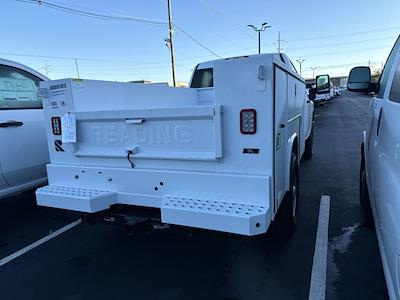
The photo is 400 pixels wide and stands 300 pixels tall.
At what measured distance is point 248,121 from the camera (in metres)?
2.56

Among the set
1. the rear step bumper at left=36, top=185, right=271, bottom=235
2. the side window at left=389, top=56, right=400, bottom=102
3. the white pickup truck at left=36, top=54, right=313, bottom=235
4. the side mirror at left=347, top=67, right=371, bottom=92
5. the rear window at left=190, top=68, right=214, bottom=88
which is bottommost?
the rear step bumper at left=36, top=185, right=271, bottom=235

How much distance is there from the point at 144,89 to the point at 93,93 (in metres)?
1.01

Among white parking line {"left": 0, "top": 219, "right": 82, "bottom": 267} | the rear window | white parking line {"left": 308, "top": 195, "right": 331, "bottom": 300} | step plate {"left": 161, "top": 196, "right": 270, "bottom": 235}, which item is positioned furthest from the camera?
the rear window

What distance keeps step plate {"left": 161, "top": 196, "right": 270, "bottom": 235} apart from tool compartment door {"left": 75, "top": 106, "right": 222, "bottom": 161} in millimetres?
388

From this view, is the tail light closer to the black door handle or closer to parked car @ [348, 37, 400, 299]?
the black door handle

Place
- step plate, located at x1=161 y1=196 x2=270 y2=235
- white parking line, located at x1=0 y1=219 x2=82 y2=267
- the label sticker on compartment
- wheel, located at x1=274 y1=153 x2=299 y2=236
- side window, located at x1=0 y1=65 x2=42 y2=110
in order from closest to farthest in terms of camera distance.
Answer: step plate, located at x1=161 y1=196 x2=270 y2=235, the label sticker on compartment, wheel, located at x1=274 y1=153 x2=299 y2=236, white parking line, located at x1=0 y1=219 x2=82 y2=267, side window, located at x1=0 y1=65 x2=42 y2=110

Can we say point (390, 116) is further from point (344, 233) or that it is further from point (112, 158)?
point (112, 158)

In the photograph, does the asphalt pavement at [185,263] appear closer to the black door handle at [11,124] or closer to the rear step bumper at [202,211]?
the rear step bumper at [202,211]

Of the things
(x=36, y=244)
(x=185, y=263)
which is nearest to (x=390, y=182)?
(x=185, y=263)

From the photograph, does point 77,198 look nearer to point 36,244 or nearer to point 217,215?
point 217,215

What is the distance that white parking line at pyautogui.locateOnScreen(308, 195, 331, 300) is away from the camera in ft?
9.29

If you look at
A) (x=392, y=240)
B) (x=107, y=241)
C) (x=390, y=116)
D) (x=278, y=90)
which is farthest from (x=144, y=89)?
(x=392, y=240)

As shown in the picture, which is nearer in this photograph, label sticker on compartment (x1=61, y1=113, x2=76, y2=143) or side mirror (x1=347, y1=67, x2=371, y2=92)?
label sticker on compartment (x1=61, y1=113, x2=76, y2=143)

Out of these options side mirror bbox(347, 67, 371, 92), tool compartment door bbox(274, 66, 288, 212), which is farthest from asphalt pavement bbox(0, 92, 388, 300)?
side mirror bbox(347, 67, 371, 92)
